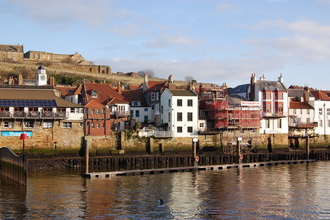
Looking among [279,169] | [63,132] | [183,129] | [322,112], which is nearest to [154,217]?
[279,169]

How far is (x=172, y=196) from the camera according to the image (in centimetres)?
4081

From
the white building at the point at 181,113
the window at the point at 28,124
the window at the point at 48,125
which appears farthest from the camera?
the white building at the point at 181,113

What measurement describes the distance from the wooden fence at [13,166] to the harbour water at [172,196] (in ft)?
3.11

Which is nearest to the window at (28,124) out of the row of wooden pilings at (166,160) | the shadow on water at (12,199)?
the row of wooden pilings at (166,160)

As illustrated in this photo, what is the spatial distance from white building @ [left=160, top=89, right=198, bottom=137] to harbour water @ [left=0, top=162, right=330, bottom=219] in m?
20.6

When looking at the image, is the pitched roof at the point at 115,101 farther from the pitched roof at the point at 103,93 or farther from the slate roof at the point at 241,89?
the slate roof at the point at 241,89

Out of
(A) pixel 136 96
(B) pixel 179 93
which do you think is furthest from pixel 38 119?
(B) pixel 179 93

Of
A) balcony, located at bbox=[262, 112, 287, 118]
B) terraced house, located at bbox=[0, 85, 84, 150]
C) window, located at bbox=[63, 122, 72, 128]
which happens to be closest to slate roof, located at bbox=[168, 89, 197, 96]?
balcony, located at bbox=[262, 112, 287, 118]

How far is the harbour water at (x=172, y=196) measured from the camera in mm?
33844

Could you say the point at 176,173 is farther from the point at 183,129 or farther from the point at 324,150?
the point at 324,150

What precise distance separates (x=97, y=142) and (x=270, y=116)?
3261cm

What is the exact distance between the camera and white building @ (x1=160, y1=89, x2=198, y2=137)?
7688 centimetres

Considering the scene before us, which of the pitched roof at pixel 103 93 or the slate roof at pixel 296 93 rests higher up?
the slate roof at pixel 296 93

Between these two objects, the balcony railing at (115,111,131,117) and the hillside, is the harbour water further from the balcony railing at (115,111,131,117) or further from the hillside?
the hillside
